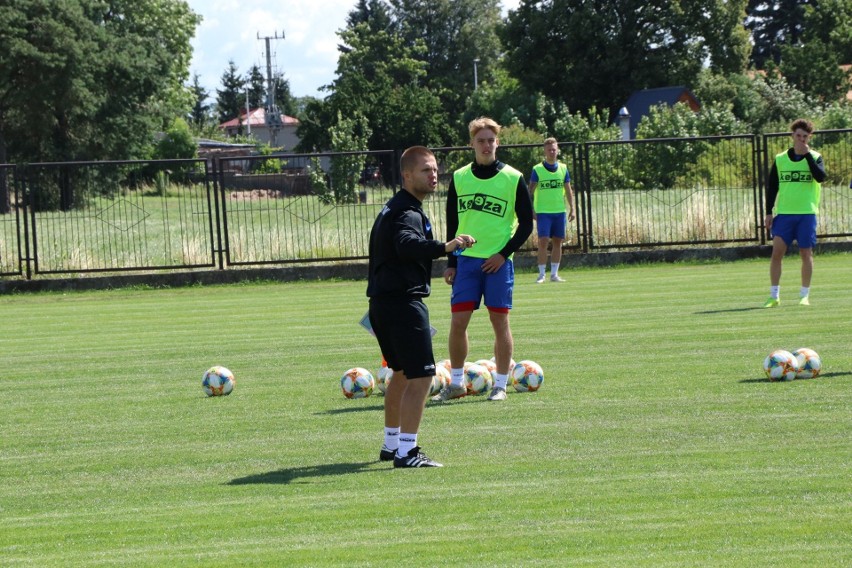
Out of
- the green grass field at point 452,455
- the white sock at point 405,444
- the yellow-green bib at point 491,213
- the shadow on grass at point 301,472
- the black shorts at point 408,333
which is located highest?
the yellow-green bib at point 491,213

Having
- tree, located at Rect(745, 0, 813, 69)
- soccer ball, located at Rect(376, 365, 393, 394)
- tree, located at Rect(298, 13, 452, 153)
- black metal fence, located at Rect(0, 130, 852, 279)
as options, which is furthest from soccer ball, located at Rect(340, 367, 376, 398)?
tree, located at Rect(745, 0, 813, 69)

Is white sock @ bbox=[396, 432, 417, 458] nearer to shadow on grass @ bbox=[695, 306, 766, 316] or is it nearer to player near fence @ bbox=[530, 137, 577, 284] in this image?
shadow on grass @ bbox=[695, 306, 766, 316]

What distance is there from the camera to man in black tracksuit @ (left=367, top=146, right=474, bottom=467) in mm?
7469

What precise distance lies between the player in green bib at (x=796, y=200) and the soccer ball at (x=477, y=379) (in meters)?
6.20

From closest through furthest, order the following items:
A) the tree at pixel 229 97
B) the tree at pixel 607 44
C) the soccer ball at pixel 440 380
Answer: the soccer ball at pixel 440 380
the tree at pixel 607 44
the tree at pixel 229 97

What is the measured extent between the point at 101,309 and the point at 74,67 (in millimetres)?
39871

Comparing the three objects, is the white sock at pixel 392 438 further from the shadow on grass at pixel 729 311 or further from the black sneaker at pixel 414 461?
the shadow on grass at pixel 729 311

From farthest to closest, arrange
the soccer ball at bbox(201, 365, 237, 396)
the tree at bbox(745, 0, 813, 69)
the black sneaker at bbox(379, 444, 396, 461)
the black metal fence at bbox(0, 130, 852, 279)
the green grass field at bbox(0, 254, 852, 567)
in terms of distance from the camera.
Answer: the tree at bbox(745, 0, 813, 69), the black metal fence at bbox(0, 130, 852, 279), the soccer ball at bbox(201, 365, 237, 396), the black sneaker at bbox(379, 444, 396, 461), the green grass field at bbox(0, 254, 852, 567)

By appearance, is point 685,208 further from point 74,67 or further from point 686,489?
point 74,67

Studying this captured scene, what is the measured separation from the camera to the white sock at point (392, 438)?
7.82 meters

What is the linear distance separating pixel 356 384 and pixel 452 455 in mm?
2736

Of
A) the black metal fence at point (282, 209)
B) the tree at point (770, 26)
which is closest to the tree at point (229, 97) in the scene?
the tree at point (770, 26)

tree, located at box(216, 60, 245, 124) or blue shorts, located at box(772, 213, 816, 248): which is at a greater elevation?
tree, located at box(216, 60, 245, 124)

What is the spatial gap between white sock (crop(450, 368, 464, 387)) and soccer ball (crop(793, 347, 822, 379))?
268cm
